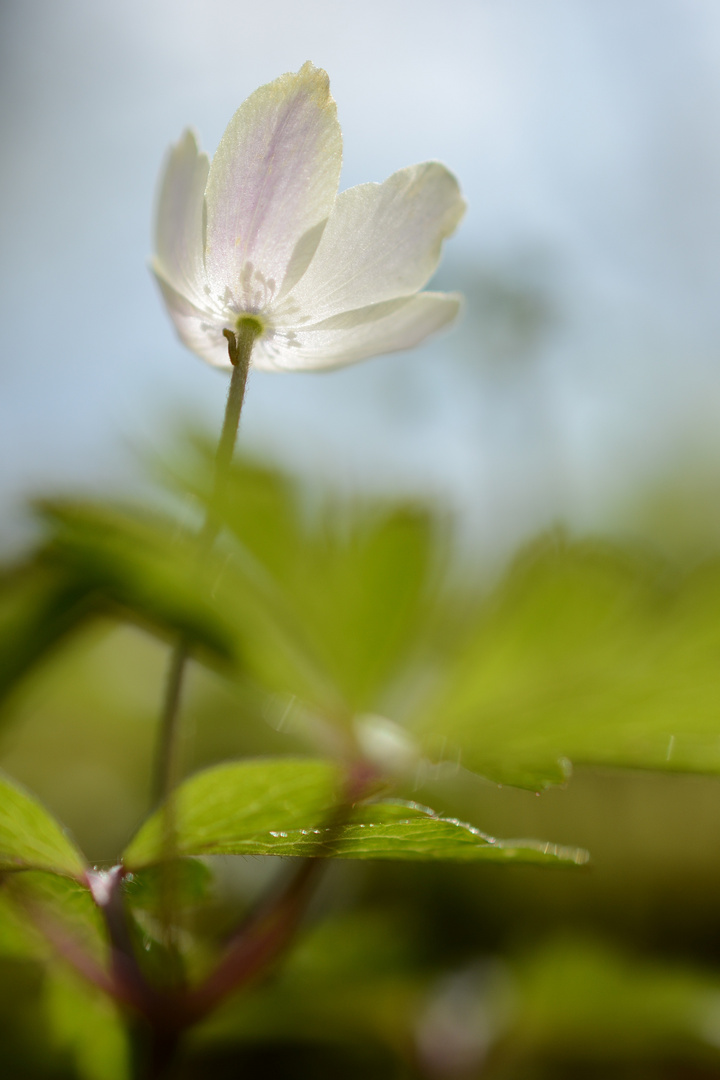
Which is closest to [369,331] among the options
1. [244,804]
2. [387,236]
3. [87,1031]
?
[387,236]

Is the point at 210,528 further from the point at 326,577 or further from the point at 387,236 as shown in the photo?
the point at 387,236

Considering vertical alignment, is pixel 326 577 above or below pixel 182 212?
below

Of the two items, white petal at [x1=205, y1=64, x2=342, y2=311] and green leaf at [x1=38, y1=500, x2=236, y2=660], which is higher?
white petal at [x1=205, y1=64, x2=342, y2=311]

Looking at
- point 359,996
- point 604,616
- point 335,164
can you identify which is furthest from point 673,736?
point 359,996

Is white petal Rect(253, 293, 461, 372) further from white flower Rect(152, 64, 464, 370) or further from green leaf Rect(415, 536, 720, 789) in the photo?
green leaf Rect(415, 536, 720, 789)

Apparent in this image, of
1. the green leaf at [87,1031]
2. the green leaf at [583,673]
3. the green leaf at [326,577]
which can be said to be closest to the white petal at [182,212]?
the green leaf at [326,577]

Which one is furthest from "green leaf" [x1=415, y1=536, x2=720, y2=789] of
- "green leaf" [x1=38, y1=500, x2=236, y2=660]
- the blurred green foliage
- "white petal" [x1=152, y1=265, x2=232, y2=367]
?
"white petal" [x1=152, y1=265, x2=232, y2=367]

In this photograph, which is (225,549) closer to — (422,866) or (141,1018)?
(141,1018)
